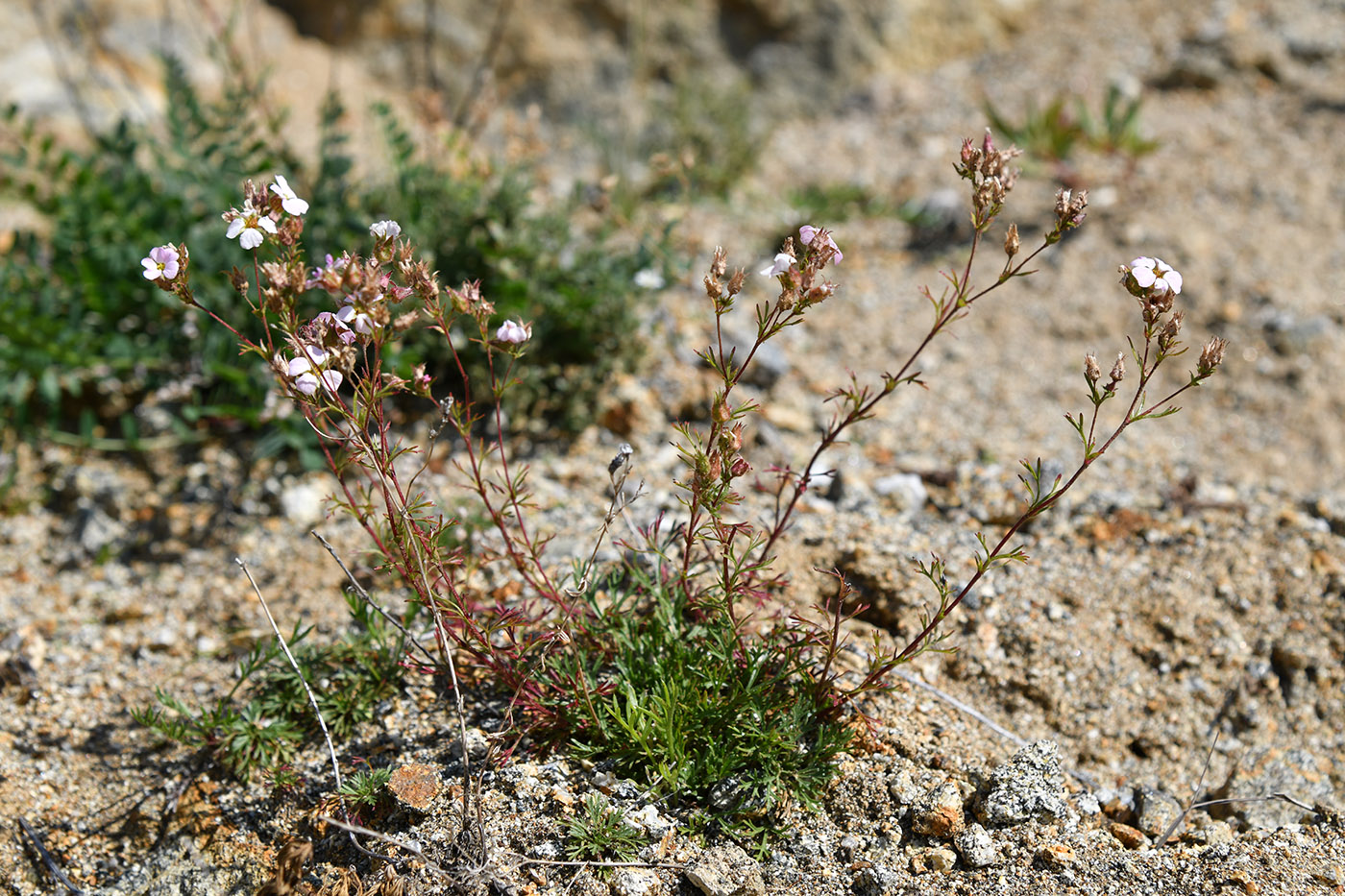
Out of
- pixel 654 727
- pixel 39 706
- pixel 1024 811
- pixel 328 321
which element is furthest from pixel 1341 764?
pixel 39 706

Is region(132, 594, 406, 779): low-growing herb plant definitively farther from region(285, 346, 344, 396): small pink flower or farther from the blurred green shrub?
the blurred green shrub

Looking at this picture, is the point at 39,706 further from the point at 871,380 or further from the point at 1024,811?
the point at 871,380

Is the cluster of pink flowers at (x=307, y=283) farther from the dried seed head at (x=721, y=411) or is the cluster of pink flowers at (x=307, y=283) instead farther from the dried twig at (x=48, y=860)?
the dried twig at (x=48, y=860)

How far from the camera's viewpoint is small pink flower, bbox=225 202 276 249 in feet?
7.41

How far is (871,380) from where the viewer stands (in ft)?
15.8

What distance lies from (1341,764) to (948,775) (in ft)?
4.26

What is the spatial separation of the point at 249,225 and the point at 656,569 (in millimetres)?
1499

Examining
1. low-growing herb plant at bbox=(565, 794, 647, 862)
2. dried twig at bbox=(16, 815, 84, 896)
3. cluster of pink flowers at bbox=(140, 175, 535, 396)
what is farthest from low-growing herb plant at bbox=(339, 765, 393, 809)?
cluster of pink flowers at bbox=(140, 175, 535, 396)

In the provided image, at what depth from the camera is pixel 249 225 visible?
2.33 meters

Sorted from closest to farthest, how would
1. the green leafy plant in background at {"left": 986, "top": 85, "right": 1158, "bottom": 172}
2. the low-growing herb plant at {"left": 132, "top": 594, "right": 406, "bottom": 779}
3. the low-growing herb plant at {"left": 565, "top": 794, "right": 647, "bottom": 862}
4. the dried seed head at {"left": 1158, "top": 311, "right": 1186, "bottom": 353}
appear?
the dried seed head at {"left": 1158, "top": 311, "right": 1186, "bottom": 353}, the low-growing herb plant at {"left": 565, "top": 794, "right": 647, "bottom": 862}, the low-growing herb plant at {"left": 132, "top": 594, "right": 406, "bottom": 779}, the green leafy plant in background at {"left": 986, "top": 85, "right": 1158, "bottom": 172}

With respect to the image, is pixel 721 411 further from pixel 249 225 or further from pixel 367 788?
pixel 367 788

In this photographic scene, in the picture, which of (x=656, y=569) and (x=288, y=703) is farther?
(x=656, y=569)

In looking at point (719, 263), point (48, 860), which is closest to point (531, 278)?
point (719, 263)

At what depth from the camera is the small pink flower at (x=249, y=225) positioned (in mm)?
2258
